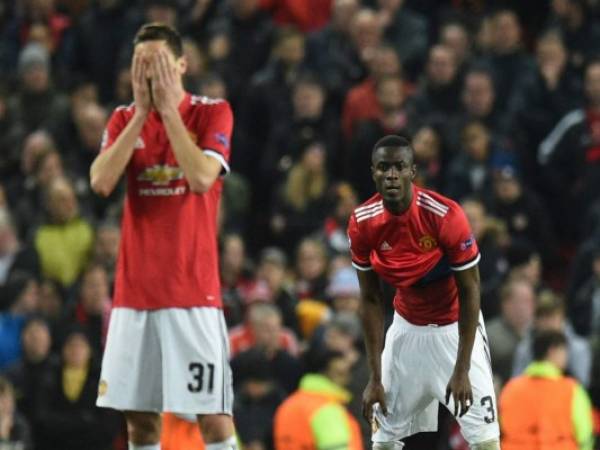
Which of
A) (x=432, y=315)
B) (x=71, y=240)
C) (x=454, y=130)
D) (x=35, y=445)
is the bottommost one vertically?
(x=35, y=445)

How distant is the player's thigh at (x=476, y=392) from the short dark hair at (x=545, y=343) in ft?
9.47

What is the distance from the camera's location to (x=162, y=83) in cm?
758

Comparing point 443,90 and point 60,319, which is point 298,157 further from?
point 60,319

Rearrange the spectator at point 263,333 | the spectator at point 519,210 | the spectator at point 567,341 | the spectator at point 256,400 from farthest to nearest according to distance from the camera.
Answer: the spectator at point 519,210 → the spectator at point 263,333 → the spectator at point 567,341 → the spectator at point 256,400

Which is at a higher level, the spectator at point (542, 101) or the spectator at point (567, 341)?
the spectator at point (542, 101)

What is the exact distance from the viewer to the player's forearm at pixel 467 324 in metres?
7.46

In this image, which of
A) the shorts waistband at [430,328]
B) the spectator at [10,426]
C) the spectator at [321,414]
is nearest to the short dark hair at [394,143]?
the shorts waistband at [430,328]

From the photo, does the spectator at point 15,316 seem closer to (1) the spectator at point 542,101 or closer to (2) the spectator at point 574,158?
(1) the spectator at point 542,101

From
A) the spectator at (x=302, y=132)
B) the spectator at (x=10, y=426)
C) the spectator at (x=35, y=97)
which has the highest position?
the spectator at (x=35, y=97)

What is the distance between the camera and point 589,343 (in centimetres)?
1290

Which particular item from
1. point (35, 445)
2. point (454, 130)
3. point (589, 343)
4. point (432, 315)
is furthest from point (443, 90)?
point (432, 315)

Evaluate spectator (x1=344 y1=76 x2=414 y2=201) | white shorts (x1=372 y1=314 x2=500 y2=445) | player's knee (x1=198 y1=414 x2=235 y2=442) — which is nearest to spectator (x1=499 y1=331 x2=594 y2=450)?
white shorts (x1=372 y1=314 x2=500 y2=445)

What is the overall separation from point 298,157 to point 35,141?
2532 millimetres

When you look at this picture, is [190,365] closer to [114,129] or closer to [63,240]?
[114,129]
